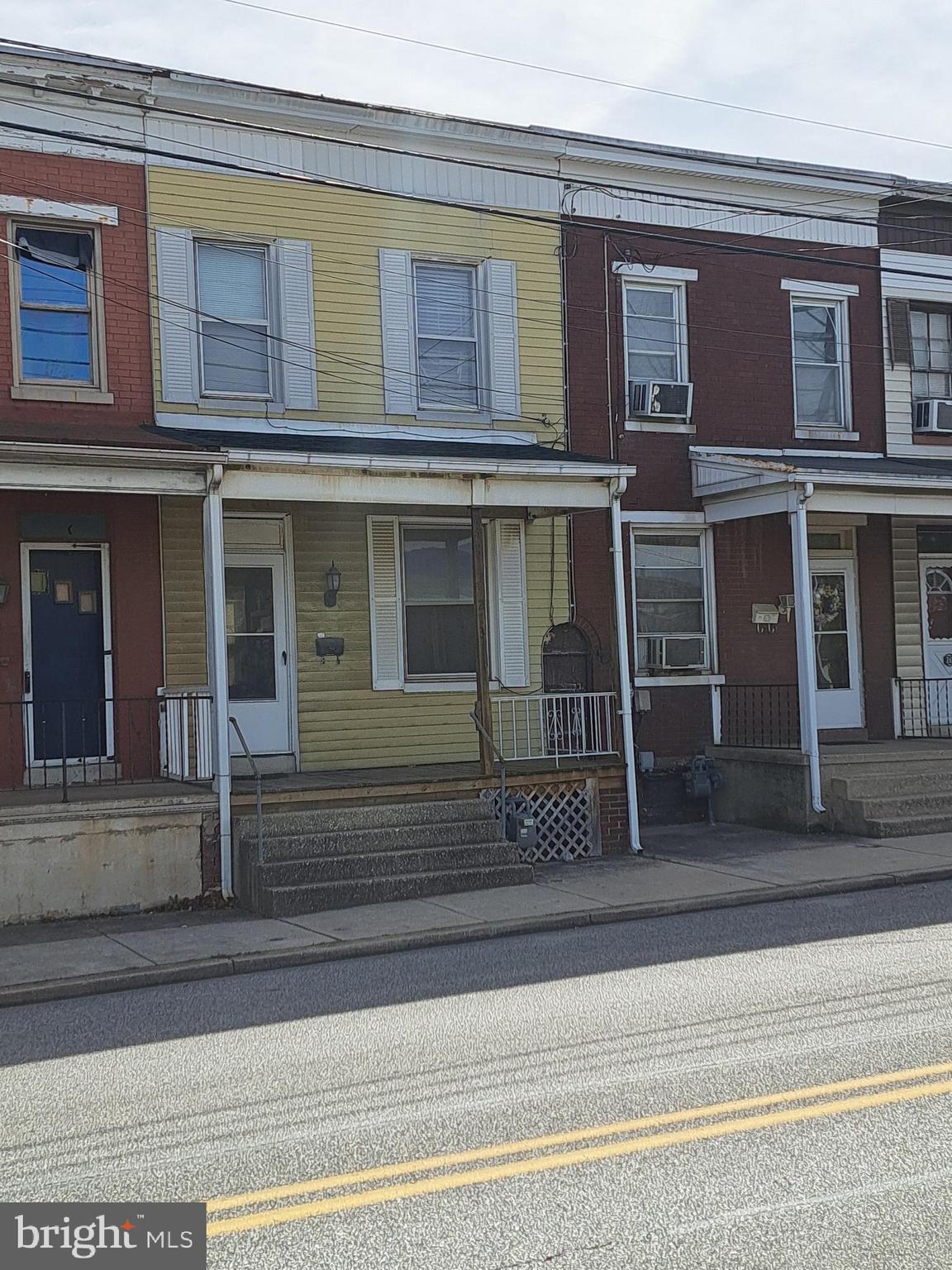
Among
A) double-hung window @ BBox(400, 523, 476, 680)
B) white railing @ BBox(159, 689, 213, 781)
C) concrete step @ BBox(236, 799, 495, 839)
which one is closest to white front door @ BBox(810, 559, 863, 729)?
double-hung window @ BBox(400, 523, 476, 680)

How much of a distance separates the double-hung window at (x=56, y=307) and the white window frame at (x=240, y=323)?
3.55 ft

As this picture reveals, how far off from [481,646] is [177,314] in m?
4.65

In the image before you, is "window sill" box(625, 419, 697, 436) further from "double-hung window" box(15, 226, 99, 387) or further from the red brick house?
"double-hung window" box(15, 226, 99, 387)

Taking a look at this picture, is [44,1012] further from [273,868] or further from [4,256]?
[4,256]

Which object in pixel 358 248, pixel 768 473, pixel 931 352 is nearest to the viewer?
pixel 358 248

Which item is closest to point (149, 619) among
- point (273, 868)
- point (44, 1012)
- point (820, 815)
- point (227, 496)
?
point (227, 496)

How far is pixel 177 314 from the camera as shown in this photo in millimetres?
13789

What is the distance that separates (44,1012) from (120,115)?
9.28 meters

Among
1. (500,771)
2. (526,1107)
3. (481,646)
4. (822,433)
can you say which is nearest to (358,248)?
(481,646)

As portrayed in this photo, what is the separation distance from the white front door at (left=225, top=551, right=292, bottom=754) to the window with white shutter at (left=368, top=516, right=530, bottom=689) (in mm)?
1024

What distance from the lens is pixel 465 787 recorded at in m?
13.2

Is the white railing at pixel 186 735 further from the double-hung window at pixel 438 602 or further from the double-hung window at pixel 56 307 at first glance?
the double-hung window at pixel 56 307

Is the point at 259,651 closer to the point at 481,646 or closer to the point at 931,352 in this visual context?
the point at 481,646

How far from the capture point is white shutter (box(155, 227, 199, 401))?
13672 mm
